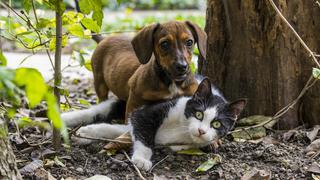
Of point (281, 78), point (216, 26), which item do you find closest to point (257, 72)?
point (281, 78)

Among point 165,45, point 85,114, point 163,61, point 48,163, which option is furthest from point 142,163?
point 85,114

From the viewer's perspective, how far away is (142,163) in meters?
3.36

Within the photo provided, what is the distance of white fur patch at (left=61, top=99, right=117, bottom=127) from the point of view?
4457 millimetres

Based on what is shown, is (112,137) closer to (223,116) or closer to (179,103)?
(179,103)

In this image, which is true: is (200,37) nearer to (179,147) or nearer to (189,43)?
(189,43)

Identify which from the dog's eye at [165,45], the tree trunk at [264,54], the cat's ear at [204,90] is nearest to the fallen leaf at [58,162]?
the cat's ear at [204,90]

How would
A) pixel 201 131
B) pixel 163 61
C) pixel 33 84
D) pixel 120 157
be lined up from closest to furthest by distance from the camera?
pixel 33 84, pixel 201 131, pixel 120 157, pixel 163 61

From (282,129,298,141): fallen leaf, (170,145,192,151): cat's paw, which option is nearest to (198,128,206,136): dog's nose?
(170,145,192,151): cat's paw

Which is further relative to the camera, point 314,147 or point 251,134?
point 251,134

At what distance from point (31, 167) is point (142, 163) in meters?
0.72

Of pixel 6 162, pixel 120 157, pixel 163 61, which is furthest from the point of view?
pixel 163 61

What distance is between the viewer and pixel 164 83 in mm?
4074

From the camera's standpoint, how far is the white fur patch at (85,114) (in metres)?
4.46

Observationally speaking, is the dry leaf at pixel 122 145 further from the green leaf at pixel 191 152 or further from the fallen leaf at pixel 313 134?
the fallen leaf at pixel 313 134
